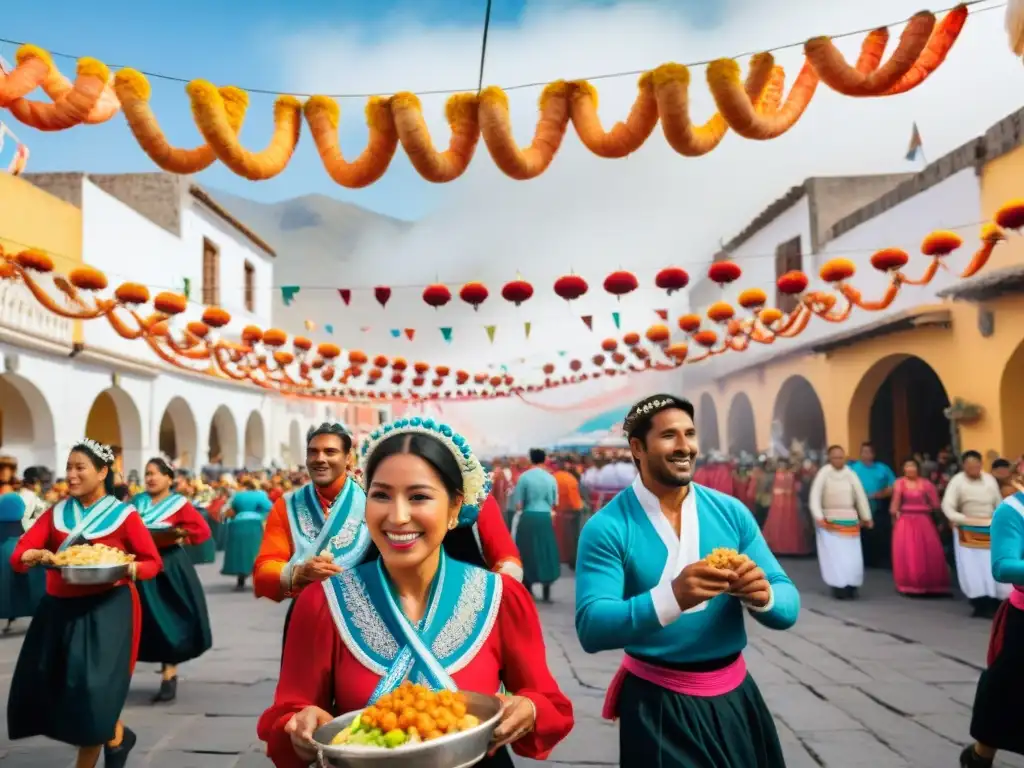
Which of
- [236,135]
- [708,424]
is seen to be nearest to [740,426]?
[708,424]

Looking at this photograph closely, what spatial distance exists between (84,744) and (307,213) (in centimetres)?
10879

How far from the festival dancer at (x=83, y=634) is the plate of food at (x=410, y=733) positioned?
120 inches

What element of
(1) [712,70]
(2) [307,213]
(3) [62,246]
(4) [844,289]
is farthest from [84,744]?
(2) [307,213]

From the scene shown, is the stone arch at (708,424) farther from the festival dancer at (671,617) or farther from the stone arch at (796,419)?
the festival dancer at (671,617)

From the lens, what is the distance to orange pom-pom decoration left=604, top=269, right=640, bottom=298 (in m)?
9.98

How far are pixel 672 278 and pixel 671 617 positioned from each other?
318 inches

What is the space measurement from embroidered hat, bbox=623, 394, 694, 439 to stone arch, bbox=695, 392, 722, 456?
2259 cm

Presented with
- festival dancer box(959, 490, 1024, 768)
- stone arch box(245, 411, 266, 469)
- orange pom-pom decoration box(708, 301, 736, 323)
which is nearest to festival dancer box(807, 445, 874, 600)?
orange pom-pom decoration box(708, 301, 736, 323)

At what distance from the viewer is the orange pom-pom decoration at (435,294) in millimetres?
10562

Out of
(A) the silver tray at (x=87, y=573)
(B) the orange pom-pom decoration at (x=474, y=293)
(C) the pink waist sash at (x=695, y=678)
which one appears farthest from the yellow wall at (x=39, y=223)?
(C) the pink waist sash at (x=695, y=678)

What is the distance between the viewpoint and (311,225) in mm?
106375

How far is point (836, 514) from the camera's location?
10.2m

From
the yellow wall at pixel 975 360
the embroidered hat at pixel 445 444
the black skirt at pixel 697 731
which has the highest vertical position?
the yellow wall at pixel 975 360

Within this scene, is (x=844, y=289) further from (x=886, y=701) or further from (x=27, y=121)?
(x=27, y=121)
